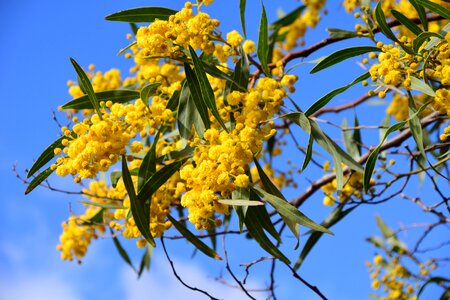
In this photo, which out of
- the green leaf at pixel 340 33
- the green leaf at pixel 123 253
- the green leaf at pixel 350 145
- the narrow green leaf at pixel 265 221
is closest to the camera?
the narrow green leaf at pixel 265 221

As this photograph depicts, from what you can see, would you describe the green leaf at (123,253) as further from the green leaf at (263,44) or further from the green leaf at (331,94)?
the green leaf at (331,94)

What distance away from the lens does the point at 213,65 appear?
2.10 metres

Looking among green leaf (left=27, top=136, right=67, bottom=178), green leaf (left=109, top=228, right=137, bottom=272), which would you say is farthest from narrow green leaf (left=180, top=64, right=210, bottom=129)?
green leaf (left=109, top=228, right=137, bottom=272)

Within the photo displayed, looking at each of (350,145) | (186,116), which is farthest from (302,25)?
(186,116)

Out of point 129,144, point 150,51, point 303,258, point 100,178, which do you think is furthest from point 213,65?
point 100,178

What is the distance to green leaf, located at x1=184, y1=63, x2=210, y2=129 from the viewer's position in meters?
1.94

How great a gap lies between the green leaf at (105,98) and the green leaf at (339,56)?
68cm

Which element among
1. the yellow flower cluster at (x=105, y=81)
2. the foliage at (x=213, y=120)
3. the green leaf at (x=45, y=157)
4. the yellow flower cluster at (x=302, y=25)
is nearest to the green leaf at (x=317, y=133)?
the foliage at (x=213, y=120)

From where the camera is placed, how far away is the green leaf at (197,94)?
1943 millimetres

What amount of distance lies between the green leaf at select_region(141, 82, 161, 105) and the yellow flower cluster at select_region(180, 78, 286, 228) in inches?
10.8

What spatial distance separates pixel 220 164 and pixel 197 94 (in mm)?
340

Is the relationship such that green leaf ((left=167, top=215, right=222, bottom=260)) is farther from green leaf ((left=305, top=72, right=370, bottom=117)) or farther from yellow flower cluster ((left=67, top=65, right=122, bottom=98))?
yellow flower cluster ((left=67, top=65, right=122, bottom=98))

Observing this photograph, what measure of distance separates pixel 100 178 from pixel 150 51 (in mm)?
1380

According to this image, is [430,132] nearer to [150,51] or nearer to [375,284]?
[375,284]
